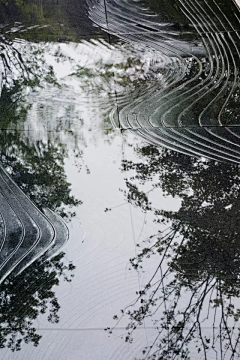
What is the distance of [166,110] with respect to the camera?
15.0 ft

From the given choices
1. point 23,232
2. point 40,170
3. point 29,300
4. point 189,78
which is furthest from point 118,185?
point 189,78

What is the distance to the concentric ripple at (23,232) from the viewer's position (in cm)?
329

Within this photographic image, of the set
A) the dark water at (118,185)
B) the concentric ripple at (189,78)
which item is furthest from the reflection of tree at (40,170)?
the concentric ripple at (189,78)

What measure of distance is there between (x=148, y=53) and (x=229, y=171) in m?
2.03

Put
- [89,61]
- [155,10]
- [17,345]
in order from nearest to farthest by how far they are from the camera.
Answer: [17,345], [89,61], [155,10]

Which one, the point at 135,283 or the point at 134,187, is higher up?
the point at 134,187

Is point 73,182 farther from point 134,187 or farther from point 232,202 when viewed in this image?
point 232,202

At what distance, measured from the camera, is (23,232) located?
3.46 m

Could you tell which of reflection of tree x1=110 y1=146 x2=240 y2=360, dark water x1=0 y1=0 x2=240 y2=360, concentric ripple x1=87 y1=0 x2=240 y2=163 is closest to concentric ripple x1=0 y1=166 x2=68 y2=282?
dark water x1=0 y1=0 x2=240 y2=360

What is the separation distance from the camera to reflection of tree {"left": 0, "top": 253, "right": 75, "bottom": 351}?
9.50ft

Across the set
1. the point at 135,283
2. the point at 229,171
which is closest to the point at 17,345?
the point at 135,283

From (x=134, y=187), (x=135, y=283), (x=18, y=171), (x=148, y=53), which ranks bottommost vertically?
(x=135, y=283)

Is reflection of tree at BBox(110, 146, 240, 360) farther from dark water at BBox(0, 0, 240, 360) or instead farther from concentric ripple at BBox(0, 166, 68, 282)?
concentric ripple at BBox(0, 166, 68, 282)

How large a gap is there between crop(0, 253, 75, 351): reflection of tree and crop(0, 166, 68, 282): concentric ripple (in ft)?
0.24
